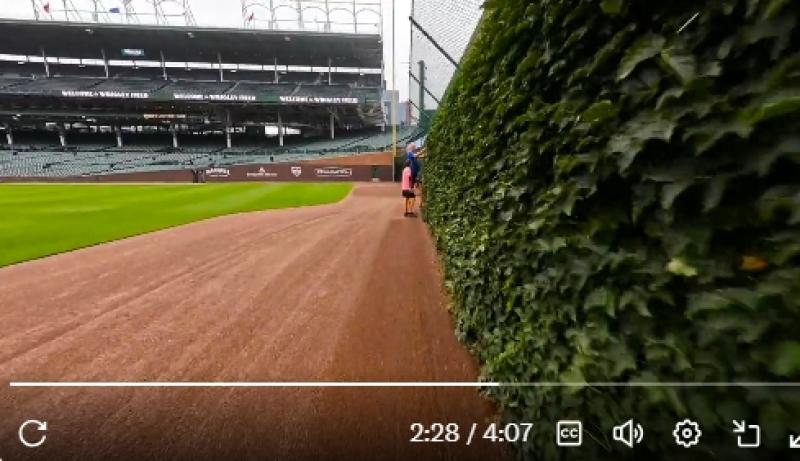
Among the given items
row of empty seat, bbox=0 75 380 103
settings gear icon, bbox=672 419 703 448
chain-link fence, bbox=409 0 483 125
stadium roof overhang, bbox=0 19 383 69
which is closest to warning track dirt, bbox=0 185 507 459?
settings gear icon, bbox=672 419 703 448

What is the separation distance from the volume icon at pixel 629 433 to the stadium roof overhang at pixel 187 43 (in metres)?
52.6

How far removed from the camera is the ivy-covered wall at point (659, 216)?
2.96 feet

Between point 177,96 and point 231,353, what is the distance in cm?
4992

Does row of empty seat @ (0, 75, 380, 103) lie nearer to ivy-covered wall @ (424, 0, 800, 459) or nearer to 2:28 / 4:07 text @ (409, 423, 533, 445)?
2:28 / 4:07 text @ (409, 423, 533, 445)

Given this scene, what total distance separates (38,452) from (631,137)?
3.45m

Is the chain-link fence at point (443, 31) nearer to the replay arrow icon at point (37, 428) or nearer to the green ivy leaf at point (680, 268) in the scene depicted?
the green ivy leaf at point (680, 268)

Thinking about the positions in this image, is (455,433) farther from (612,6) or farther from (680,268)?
(612,6)

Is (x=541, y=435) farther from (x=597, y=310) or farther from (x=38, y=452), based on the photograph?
(x=38, y=452)

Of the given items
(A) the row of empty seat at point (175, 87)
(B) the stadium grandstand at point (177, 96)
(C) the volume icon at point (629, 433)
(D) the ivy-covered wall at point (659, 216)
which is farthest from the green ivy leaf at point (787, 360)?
(A) the row of empty seat at point (175, 87)

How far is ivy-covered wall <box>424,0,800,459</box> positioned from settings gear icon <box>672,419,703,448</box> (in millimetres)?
20

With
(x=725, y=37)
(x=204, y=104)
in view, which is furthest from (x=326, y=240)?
(x=204, y=104)

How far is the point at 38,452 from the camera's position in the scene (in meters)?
2.22

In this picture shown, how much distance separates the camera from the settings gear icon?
1106 millimetres

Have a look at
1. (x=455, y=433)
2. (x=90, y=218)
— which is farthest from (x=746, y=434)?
(x=90, y=218)
